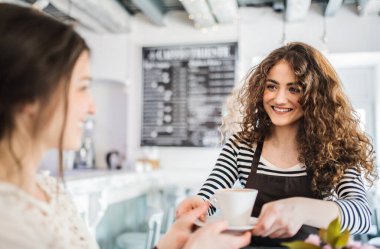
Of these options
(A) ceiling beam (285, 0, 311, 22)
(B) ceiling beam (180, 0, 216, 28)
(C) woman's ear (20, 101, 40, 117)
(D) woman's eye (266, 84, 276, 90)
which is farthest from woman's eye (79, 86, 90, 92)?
(A) ceiling beam (285, 0, 311, 22)

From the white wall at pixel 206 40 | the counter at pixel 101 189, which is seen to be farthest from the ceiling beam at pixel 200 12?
the counter at pixel 101 189

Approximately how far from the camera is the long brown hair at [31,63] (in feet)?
2.30

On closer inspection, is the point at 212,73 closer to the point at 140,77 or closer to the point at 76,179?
the point at 140,77

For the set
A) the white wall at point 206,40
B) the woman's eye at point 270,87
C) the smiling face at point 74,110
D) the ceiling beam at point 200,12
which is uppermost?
the ceiling beam at point 200,12

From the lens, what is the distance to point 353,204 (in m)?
1.09

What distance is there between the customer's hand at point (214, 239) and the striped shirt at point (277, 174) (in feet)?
1.20

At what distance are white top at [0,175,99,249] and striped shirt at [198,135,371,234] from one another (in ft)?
1.70

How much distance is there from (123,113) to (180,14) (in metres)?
1.14

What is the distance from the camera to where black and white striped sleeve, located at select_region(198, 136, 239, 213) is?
4.45ft

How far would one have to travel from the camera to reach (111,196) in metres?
3.20

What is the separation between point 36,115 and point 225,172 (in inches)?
30.9

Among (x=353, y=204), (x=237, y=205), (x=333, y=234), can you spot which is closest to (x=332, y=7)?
(x=353, y=204)

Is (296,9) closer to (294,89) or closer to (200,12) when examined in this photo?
(200,12)

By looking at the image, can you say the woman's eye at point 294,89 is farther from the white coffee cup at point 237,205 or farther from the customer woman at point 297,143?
the white coffee cup at point 237,205
